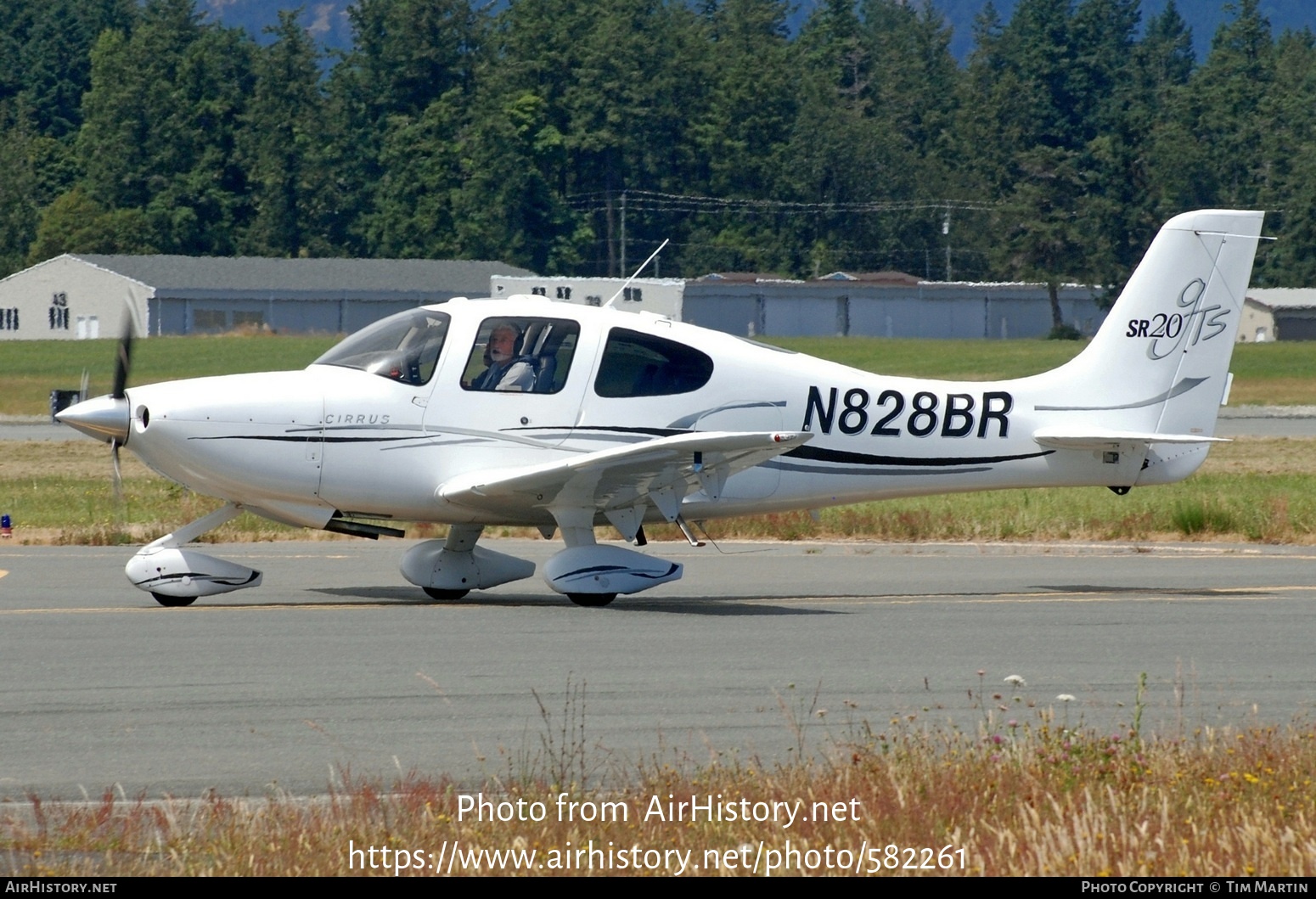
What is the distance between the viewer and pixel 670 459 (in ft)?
40.5

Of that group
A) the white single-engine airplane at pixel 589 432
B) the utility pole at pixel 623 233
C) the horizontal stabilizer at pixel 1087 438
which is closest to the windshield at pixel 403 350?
the white single-engine airplane at pixel 589 432

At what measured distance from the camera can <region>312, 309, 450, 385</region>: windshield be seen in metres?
12.9

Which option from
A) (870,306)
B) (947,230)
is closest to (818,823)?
(870,306)

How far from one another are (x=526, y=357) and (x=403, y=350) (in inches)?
33.9

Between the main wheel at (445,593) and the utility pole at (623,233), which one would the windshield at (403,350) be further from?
the utility pole at (623,233)

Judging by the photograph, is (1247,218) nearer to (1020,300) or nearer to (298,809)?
(298,809)

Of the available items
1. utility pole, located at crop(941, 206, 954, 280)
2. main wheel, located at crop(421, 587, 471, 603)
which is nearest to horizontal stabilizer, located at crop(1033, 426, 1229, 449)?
main wheel, located at crop(421, 587, 471, 603)

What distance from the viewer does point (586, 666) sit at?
10383 mm

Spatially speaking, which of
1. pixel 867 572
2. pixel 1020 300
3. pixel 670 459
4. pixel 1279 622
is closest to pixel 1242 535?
pixel 867 572

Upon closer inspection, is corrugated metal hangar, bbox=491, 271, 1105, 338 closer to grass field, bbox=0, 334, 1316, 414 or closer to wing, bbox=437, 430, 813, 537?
grass field, bbox=0, 334, 1316, 414

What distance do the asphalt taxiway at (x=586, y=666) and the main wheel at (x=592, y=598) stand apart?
14 centimetres

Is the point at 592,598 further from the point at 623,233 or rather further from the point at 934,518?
the point at 623,233

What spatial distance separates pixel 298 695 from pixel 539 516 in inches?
159
